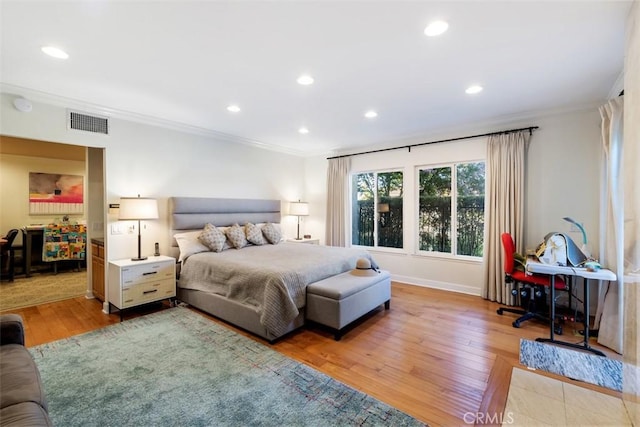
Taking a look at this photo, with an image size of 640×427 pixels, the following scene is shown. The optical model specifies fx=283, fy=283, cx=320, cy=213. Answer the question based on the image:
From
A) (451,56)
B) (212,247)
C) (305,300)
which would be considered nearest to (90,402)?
(305,300)

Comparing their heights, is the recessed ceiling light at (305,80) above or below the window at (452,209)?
above

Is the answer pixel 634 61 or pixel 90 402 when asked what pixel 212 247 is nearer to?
pixel 90 402

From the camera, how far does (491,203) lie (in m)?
4.11

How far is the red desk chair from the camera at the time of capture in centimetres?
324

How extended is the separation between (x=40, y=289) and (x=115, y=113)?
3.16 m

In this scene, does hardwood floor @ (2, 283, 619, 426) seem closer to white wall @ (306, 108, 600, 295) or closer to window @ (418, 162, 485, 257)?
white wall @ (306, 108, 600, 295)

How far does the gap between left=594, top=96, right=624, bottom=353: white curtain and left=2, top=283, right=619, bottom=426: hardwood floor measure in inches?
8.4

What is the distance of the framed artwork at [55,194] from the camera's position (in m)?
6.02

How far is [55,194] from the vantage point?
626 centimetres

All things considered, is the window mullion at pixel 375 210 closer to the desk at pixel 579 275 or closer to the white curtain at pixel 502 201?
the white curtain at pixel 502 201

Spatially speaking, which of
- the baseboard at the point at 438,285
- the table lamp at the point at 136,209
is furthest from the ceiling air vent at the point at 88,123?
the baseboard at the point at 438,285

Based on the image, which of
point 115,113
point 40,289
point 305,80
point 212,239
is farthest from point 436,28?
point 40,289

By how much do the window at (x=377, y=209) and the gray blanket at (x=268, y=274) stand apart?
1.40 metres

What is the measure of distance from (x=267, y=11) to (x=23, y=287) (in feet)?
18.9
